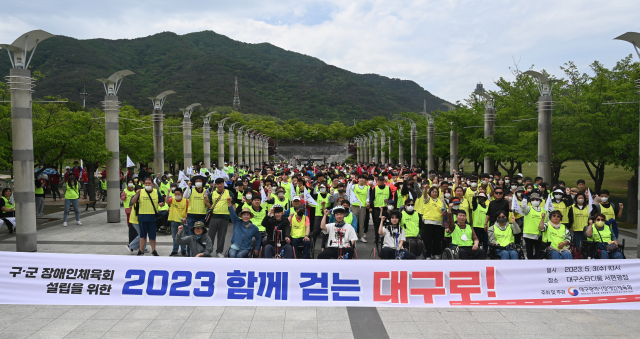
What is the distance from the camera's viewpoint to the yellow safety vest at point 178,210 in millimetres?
11562

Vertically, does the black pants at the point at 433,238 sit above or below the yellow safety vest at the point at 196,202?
below

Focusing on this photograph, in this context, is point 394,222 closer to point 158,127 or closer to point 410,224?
point 410,224

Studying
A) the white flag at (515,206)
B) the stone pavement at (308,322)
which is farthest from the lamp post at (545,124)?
the stone pavement at (308,322)

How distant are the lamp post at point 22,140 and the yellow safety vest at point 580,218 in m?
13.4

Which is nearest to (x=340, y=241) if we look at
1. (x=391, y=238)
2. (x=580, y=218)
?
(x=391, y=238)

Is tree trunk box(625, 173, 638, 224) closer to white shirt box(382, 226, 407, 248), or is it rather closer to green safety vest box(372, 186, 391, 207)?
green safety vest box(372, 186, 391, 207)

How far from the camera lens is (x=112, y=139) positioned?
18.4 meters

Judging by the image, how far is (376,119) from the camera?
102812 millimetres

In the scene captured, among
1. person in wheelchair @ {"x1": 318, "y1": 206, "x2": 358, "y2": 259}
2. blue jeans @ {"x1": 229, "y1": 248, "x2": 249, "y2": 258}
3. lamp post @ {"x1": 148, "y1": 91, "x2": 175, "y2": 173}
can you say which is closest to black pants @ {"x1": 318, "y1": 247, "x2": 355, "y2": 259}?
person in wheelchair @ {"x1": 318, "y1": 206, "x2": 358, "y2": 259}

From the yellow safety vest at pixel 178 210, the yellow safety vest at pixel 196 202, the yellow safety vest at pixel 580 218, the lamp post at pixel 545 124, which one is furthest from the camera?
the lamp post at pixel 545 124

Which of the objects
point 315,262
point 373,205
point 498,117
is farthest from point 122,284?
point 498,117

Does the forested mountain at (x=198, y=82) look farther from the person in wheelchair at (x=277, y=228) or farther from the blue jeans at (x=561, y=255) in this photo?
the blue jeans at (x=561, y=255)

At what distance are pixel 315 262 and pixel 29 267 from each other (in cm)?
439

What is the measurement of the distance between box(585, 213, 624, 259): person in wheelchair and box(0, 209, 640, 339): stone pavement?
224cm
